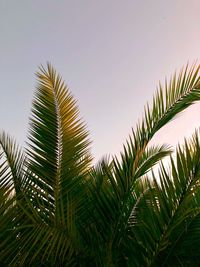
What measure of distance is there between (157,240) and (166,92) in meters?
1.26

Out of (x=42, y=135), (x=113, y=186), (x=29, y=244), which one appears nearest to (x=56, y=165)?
(x=42, y=135)

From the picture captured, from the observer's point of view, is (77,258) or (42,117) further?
(42,117)

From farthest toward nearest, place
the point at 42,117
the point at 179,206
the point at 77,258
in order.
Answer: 1. the point at 42,117
2. the point at 77,258
3. the point at 179,206

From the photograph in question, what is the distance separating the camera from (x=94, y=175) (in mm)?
3982

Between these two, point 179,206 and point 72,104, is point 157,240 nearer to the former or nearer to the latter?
point 179,206

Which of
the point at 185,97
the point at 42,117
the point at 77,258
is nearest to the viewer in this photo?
the point at 77,258

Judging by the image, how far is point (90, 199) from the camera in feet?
11.8

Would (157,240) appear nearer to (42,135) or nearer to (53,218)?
(53,218)

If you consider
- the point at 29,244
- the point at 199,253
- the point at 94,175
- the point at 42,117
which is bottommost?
the point at 199,253

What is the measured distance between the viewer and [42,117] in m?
3.85

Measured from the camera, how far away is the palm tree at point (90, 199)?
2844mm

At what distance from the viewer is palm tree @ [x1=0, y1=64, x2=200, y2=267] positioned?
2.84m

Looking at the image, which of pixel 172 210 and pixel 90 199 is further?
pixel 90 199

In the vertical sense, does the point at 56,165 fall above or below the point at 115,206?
above
